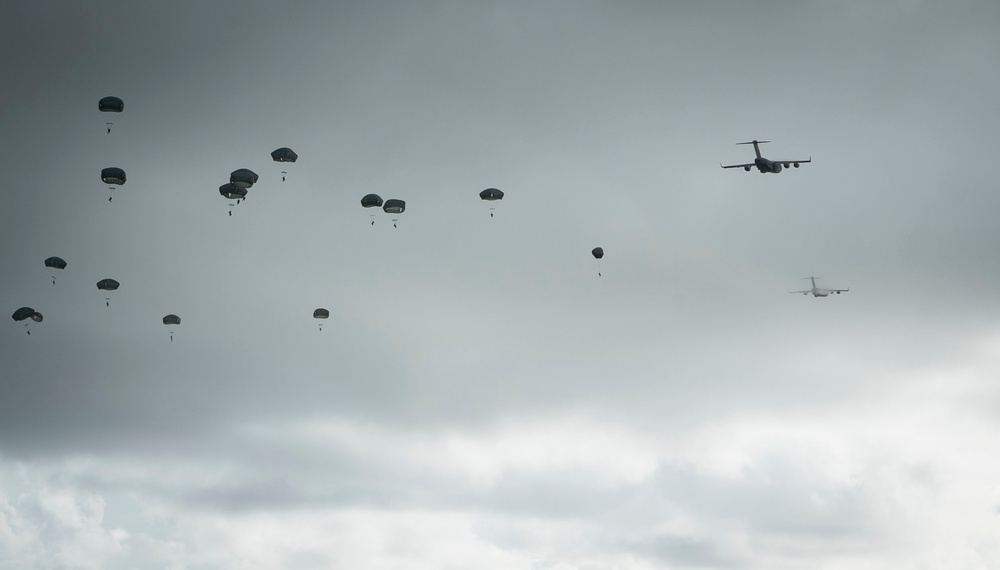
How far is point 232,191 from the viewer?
14462cm

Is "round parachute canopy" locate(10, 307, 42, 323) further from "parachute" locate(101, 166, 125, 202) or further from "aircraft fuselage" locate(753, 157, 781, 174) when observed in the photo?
"aircraft fuselage" locate(753, 157, 781, 174)

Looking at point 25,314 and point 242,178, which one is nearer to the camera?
point 242,178

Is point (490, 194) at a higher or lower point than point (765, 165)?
higher

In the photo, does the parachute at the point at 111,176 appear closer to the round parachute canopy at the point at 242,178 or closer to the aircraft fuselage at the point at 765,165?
the round parachute canopy at the point at 242,178

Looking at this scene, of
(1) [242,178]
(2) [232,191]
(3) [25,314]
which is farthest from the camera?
(3) [25,314]

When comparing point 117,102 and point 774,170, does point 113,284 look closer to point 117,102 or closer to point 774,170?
point 117,102

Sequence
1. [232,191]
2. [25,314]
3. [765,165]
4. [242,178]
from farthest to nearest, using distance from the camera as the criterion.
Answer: [25,314] → [232,191] → [242,178] → [765,165]

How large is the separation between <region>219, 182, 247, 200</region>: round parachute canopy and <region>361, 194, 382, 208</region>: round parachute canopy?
18.2m

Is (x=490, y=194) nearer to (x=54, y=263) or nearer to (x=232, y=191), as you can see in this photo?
(x=232, y=191)

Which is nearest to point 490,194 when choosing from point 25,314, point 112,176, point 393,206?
point 393,206

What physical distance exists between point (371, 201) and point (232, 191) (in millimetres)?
21326

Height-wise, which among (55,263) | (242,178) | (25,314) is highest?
(242,178)

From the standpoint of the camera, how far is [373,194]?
488 feet

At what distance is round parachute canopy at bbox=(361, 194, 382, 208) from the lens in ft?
477
